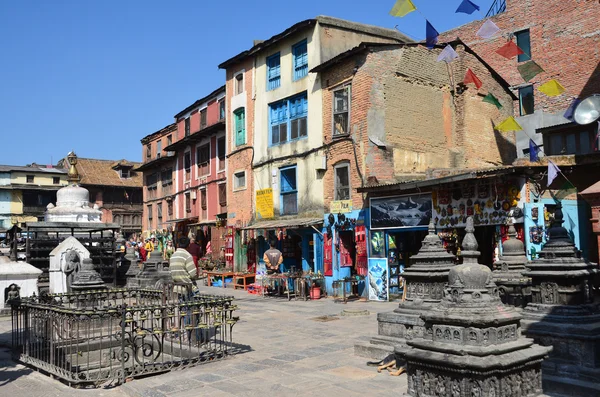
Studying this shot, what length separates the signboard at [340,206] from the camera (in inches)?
818

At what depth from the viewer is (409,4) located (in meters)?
11.3

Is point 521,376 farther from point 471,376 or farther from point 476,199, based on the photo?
point 476,199

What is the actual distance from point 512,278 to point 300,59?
53.4 ft

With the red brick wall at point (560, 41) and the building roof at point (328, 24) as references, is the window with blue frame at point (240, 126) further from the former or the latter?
the red brick wall at point (560, 41)

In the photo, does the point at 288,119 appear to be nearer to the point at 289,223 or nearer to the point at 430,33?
the point at 289,223

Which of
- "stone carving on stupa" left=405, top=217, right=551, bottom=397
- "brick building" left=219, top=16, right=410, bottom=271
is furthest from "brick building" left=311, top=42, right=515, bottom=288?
"stone carving on stupa" left=405, top=217, right=551, bottom=397

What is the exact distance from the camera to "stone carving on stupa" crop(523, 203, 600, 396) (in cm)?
681

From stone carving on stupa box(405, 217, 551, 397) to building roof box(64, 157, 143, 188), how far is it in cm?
5574

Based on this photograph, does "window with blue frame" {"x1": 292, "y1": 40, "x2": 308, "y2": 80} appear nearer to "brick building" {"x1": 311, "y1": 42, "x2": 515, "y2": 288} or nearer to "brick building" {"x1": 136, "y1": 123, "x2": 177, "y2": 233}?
"brick building" {"x1": 311, "y1": 42, "x2": 515, "y2": 288}

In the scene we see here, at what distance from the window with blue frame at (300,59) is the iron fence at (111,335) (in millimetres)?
14800

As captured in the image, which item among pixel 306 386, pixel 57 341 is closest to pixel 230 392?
pixel 306 386

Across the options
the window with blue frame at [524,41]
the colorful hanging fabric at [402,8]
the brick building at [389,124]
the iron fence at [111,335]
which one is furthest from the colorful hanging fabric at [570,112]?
the iron fence at [111,335]

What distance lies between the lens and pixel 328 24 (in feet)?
76.2

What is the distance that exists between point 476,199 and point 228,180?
15.3 metres
